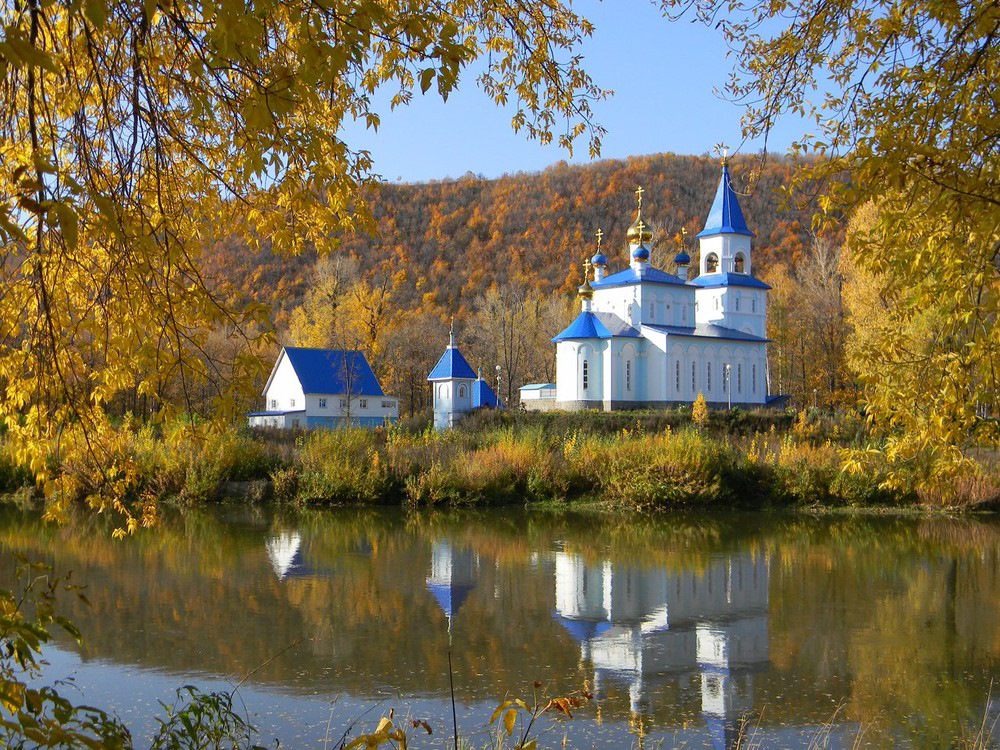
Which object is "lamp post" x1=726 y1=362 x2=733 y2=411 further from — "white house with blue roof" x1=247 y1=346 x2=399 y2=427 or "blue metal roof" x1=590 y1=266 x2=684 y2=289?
"white house with blue roof" x1=247 y1=346 x2=399 y2=427

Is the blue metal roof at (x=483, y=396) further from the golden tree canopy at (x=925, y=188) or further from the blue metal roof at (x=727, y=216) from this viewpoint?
the golden tree canopy at (x=925, y=188)

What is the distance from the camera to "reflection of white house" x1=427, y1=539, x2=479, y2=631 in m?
11.4

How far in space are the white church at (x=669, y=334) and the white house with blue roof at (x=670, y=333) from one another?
0.04 metres

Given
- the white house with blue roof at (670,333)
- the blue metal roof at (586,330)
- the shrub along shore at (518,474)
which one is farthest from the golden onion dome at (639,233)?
the shrub along shore at (518,474)

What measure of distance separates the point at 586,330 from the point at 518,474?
2132 centimetres

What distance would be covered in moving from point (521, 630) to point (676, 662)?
1.73 m

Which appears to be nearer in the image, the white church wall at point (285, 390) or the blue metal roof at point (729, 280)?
the white church wall at point (285, 390)

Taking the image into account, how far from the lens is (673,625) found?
10391mm

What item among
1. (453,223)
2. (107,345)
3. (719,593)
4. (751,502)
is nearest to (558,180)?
(453,223)

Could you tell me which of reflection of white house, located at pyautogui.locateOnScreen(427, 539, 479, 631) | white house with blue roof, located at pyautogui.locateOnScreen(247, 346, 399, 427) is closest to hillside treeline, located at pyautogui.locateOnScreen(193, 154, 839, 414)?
white house with blue roof, located at pyautogui.locateOnScreen(247, 346, 399, 427)

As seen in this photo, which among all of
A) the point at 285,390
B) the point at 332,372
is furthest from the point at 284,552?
the point at 285,390

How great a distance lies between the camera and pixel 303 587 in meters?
12.1

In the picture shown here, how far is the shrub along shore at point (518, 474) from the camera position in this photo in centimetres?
2092

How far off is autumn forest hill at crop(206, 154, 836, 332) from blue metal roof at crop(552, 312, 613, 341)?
20135 mm
